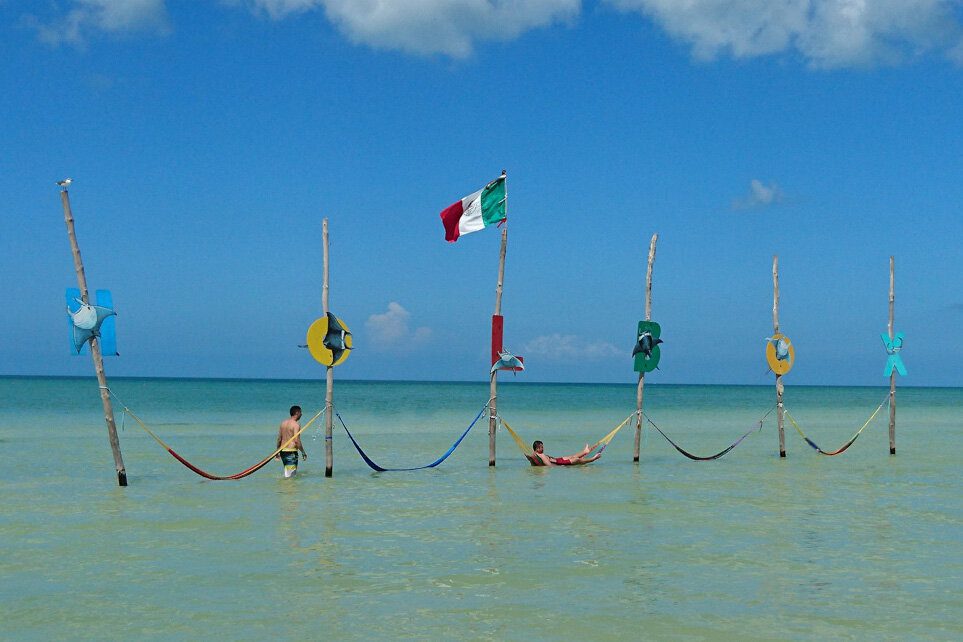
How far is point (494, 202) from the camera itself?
59.4ft

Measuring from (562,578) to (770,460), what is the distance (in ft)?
45.4

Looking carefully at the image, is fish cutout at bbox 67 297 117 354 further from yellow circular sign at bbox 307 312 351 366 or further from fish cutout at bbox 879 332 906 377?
fish cutout at bbox 879 332 906 377

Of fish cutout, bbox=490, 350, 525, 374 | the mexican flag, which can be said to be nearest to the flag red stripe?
the mexican flag

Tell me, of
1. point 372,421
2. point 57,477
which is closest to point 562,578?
point 57,477

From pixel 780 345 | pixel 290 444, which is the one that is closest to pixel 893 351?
pixel 780 345

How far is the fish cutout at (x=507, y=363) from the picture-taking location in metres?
18.3

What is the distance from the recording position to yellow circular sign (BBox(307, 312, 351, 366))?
643 inches

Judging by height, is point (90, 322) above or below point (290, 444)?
above

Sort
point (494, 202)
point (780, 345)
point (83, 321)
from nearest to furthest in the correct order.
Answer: point (83, 321) → point (494, 202) → point (780, 345)

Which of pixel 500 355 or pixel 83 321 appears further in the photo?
pixel 500 355

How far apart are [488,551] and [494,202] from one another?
9.01 metres

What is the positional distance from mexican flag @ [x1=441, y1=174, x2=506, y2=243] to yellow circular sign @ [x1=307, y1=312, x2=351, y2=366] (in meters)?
3.41

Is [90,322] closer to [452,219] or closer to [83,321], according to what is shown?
[83,321]

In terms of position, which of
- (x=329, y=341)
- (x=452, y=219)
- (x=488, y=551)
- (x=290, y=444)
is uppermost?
(x=452, y=219)
